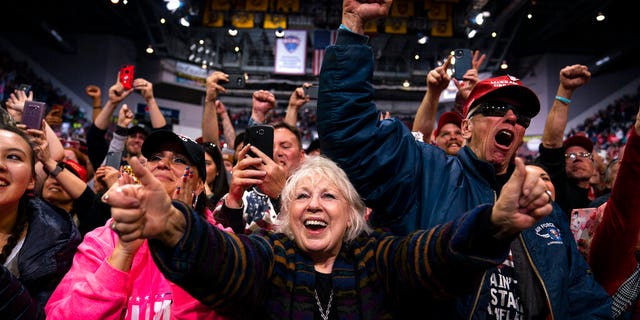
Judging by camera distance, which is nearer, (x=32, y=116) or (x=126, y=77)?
(x=32, y=116)

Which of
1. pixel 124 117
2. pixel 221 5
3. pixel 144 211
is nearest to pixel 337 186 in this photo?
pixel 144 211

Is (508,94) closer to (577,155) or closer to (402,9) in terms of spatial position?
(577,155)

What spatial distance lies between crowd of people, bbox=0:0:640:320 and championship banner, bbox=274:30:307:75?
46.2ft

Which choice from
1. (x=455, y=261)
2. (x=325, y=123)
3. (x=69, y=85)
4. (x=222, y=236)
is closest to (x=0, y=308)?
(x=222, y=236)

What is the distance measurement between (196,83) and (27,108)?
20503mm

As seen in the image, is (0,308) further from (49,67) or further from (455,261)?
(49,67)

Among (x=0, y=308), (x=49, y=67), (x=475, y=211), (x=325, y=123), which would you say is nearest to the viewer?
Result: (x=475, y=211)

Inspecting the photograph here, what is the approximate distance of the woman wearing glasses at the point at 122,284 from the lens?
1395 millimetres

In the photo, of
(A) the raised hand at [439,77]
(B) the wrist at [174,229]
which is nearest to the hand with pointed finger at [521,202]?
(B) the wrist at [174,229]

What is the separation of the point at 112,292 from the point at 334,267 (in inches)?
29.0

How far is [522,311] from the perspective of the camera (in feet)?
5.04

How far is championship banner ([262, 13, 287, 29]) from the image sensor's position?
1334 centimetres

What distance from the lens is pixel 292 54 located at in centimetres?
1592

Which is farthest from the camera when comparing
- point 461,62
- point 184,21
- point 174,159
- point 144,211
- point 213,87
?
point 184,21
